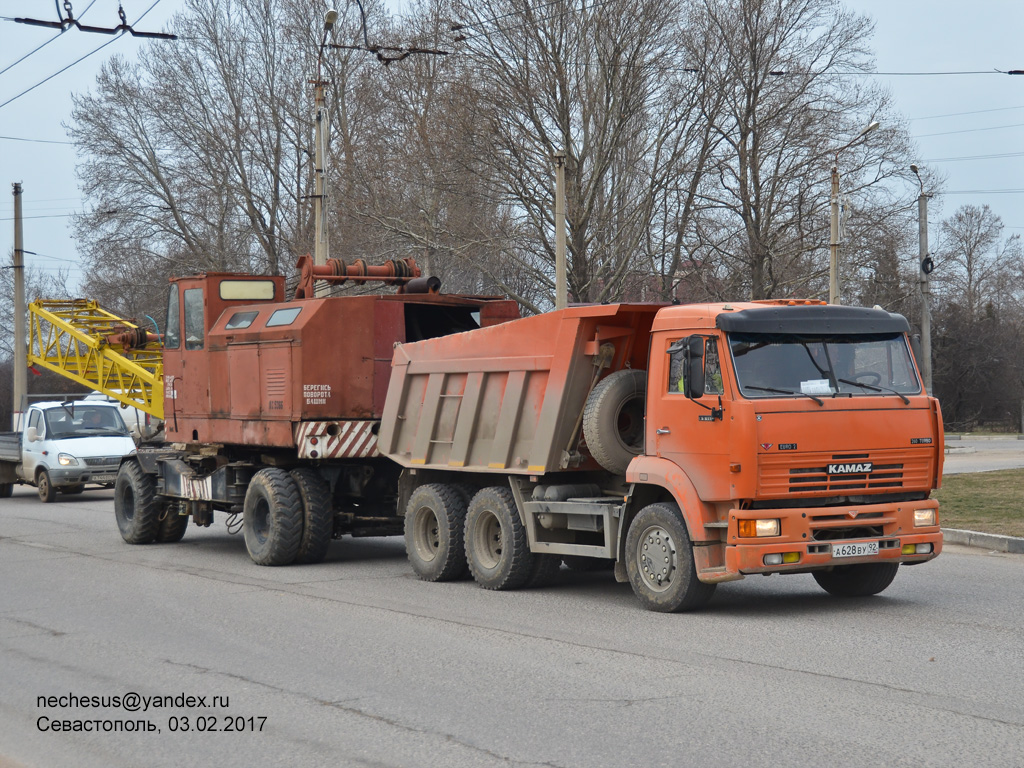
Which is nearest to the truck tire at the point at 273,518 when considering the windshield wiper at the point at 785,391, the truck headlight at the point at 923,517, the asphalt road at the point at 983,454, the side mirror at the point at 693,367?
the side mirror at the point at 693,367

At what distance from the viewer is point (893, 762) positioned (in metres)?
5.54

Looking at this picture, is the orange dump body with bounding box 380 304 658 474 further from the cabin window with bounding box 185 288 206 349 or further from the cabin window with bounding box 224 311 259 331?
the cabin window with bounding box 185 288 206 349

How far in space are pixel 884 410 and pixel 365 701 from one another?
5078 mm

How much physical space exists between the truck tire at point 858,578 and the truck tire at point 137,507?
10010 mm

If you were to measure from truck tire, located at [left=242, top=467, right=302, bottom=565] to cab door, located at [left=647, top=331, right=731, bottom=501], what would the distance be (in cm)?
547

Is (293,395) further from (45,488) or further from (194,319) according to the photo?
(45,488)

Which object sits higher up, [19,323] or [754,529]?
[19,323]

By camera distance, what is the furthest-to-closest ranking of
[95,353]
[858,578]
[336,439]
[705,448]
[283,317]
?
1. [95,353]
2. [283,317]
3. [336,439]
4. [858,578]
5. [705,448]

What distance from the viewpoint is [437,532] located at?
12711 millimetres

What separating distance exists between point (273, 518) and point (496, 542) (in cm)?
333

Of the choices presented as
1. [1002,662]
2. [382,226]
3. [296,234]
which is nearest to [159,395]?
[382,226]

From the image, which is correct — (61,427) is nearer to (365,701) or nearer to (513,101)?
(513,101)

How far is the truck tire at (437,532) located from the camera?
12.3m

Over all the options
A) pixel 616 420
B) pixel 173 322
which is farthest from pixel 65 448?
pixel 616 420
